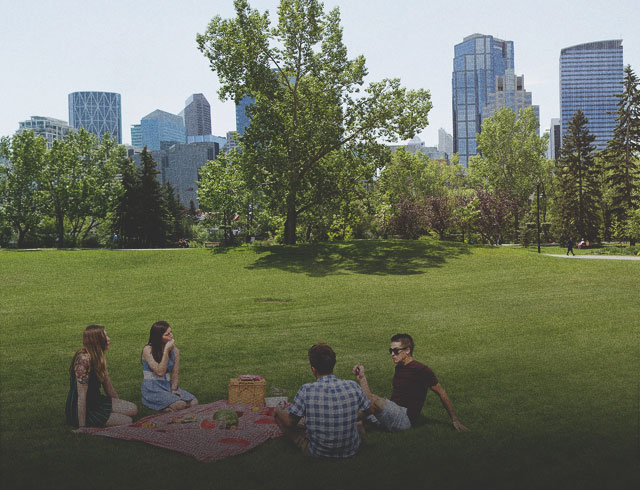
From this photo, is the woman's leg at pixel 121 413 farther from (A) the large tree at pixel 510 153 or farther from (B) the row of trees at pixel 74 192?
(A) the large tree at pixel 510 153

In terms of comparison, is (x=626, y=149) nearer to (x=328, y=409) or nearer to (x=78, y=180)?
(x=78, y=180)

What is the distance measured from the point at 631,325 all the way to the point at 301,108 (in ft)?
90.2

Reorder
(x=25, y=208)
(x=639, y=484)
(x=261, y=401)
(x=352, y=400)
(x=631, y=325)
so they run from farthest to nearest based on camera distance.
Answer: (x=25, y=208)
(x=631, y=325)
(x=261, y=401)
(x=352, y=400)
(x=639, y=484)

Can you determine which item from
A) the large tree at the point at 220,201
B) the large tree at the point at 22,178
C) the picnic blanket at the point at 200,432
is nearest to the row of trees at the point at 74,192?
the large tree at the point at 22,178

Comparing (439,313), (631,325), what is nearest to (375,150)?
(439,313)

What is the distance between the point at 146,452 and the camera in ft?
21.7

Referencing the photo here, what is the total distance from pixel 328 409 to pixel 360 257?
2925cm

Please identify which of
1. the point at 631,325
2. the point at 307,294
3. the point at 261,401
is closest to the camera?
the point at 261,401

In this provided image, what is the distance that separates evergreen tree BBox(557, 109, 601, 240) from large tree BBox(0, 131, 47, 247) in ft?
190

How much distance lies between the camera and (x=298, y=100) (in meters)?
37.6

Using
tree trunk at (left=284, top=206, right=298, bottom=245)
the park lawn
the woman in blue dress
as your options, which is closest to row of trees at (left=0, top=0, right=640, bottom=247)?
tree trunk at (left=284, top=206, right=298, bottom=245)

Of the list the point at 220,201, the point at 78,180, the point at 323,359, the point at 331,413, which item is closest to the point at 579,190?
the point at 220,201

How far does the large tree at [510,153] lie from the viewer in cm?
7609

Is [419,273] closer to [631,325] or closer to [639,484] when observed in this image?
[631,325]
